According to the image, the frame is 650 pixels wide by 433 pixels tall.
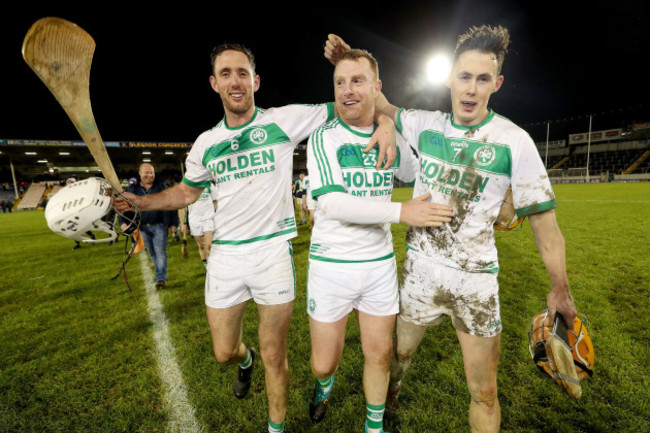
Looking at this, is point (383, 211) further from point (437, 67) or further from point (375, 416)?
point (437, 67)

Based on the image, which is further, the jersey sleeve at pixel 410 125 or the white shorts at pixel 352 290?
the jersey sleeve at pixel 410 125

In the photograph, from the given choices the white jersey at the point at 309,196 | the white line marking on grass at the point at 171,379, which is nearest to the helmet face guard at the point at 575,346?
the white jersey at the point at 309,196

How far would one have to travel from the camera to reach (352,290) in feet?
6.97

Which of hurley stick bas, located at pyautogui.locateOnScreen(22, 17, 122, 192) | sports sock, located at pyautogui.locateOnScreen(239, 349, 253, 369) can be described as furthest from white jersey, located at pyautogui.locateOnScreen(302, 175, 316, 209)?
sports sock, located at pyautogui.locateOnScreen(239, 349, 253, 369)

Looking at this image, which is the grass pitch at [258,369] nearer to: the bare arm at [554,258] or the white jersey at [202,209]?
the bare arm at [554,258]

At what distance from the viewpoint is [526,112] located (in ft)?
168

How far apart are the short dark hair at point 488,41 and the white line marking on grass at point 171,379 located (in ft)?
11.5

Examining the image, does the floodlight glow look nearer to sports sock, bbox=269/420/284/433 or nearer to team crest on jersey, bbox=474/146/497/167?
team crest on jersey, bbox=474/146/497/167

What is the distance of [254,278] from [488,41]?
7.75ft

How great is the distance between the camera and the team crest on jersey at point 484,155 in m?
1.93

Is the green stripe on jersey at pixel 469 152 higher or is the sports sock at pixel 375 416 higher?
the green stripe on jersey at pixel 469 152

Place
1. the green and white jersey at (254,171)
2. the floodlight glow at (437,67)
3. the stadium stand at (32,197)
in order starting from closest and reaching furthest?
1. the green and white jersey at (254,171)
2. the floodlight glow at (437,67)
3. the stadium stand at (32,197)

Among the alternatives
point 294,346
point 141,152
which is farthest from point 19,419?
point 141,152

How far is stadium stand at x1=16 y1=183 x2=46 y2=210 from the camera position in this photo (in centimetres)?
3259
